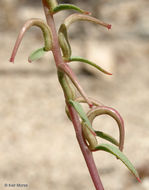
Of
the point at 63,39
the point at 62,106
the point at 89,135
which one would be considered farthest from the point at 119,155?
the point at 62,106

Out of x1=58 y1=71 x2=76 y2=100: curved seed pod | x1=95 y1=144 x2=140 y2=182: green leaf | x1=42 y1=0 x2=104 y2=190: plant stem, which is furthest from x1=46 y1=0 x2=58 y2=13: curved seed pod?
x1=95 y1=144 x2=140 y2=182: green leaf

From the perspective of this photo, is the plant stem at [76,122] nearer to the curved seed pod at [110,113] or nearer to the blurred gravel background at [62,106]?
the curved seed pod at [110,113]

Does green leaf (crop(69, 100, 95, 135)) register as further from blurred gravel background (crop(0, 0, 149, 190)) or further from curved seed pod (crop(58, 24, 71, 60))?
blurred gravel background (crop(0, 0, 149, 190))

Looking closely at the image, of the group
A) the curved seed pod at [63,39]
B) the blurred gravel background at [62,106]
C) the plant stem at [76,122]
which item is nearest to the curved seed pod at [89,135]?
the plant stem at [76,122]

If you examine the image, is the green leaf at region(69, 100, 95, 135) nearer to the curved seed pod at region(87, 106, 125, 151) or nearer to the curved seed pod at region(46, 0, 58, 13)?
the curved seed pod at region(87, 106, 125, 151)

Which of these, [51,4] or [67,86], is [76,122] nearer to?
[67,86]

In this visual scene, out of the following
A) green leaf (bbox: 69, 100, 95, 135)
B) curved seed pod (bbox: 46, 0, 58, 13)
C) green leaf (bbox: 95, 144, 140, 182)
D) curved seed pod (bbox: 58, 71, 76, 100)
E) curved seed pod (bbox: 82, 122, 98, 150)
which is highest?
curved seed pod (bbox: 46, 0, 58, 13)

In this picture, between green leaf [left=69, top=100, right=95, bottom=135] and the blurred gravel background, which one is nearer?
green leaf [left=69, top=100, right=95, bottom=135]

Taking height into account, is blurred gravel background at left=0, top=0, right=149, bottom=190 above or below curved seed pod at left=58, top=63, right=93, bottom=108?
below
